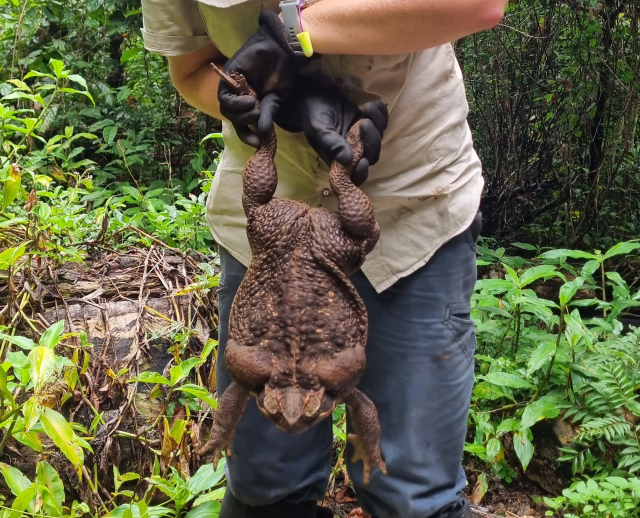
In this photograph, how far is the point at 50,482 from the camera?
6.94 feet

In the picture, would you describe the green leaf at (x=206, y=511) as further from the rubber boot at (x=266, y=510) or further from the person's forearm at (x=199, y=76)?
the person's forearm at (x=199, y=76)

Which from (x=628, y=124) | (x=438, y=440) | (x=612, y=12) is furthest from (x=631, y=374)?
(x=612, y=12)

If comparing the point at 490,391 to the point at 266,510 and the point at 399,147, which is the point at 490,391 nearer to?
the point at 266,510

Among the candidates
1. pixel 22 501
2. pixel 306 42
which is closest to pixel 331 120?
pixel 306 42

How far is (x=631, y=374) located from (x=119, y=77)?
6063 mm

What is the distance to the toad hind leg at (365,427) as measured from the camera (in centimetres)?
141

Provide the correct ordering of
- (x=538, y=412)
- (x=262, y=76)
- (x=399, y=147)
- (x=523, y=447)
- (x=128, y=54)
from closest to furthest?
(x=262, y=76) → (x=399, y=147) → (x=523, y=447) → (x=538, y=412) → (x=128, y=54)

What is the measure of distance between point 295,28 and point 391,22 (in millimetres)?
226

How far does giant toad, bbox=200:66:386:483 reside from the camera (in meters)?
1.24

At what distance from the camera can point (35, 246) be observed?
314 centimetres

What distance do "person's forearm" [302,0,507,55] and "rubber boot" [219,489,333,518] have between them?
142cm

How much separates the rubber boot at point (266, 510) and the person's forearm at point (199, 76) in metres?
1.26

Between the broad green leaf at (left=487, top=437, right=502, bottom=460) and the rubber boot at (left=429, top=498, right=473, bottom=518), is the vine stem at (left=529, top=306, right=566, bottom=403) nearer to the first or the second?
the broad green leaf at (left=487, top=437, right=502, bottom=460)

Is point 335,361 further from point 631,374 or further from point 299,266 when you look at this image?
point 631,374
